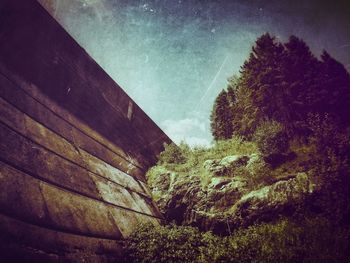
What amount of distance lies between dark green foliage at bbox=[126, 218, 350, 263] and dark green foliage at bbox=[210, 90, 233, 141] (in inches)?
377

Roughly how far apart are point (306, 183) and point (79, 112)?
6.38 meters

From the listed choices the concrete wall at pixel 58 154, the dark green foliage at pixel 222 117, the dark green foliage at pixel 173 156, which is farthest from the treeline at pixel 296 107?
the concrete wall at pixel 58 154

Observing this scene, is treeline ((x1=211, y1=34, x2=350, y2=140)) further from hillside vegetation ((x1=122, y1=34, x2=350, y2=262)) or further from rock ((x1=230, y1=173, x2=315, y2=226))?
rock ((x1=230, y1=173, x2=315, y2=226))

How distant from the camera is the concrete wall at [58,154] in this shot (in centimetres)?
302

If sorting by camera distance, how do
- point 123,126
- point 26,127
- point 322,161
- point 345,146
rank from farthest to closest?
1. point 123,126
2. point 345,146
3. point 322,161
4. point 26,127

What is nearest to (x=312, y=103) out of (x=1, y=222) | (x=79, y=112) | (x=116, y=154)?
(x=116, y=154)

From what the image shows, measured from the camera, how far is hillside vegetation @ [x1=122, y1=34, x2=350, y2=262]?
15.0ft

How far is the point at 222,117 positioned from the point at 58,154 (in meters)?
12.1

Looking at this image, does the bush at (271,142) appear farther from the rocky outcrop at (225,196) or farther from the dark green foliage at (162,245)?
the dark green foliage at (162,245)

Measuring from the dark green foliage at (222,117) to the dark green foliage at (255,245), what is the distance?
9577 mm

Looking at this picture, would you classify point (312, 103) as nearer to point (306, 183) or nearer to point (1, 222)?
point (306, 183)

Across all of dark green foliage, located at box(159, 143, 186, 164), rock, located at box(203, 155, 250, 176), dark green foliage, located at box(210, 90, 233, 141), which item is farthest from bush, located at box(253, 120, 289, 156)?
dark green foliage, located at box(210, 90, 233, 141)

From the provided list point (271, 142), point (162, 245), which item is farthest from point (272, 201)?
point (162, 245)

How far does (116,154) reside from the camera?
7867mm
